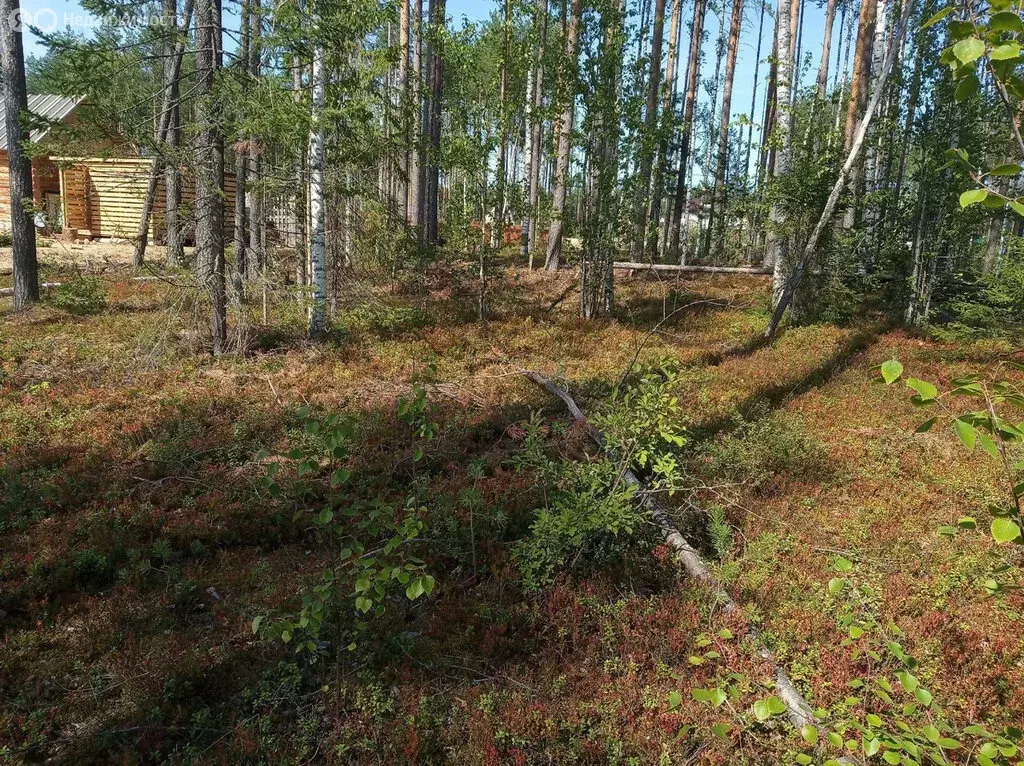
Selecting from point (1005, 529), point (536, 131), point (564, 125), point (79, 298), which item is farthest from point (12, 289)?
point (1005, 529)

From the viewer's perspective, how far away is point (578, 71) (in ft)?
41.1

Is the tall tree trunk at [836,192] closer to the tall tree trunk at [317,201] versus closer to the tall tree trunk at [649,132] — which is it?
the tall tree trunk at [649,132]

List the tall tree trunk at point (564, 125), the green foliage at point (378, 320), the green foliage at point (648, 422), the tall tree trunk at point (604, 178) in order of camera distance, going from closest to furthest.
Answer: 1. the green foliage at point (648, 422)
2. the green foliage at point (378, 320)
3. the tall tree trunk at point (604, 178)
4. the tall tree trunk at point (564, 125)

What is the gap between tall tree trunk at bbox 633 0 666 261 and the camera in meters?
13.0

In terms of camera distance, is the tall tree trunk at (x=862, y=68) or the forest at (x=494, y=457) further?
the tall tree trunk at (x=862, y=68)

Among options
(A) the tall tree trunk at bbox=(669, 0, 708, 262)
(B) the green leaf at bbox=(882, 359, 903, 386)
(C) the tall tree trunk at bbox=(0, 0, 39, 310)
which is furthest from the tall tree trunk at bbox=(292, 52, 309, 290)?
(A) the tall tree trunk at bbox=(669, 0, 708, 262)

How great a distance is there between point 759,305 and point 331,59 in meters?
10.6

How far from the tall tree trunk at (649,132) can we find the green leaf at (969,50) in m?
12.1

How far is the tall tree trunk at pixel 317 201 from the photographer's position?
10.4m

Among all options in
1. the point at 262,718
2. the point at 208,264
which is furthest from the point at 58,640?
the point at 208,264

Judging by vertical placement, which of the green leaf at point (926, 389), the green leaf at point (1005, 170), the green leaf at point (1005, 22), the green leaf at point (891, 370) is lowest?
the green leaf at point (926, 389)

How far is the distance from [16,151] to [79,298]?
3.05 metres

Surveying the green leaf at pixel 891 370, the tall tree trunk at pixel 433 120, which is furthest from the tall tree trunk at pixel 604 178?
the green leaf at pixel 891 370

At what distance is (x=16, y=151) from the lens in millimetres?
11828
